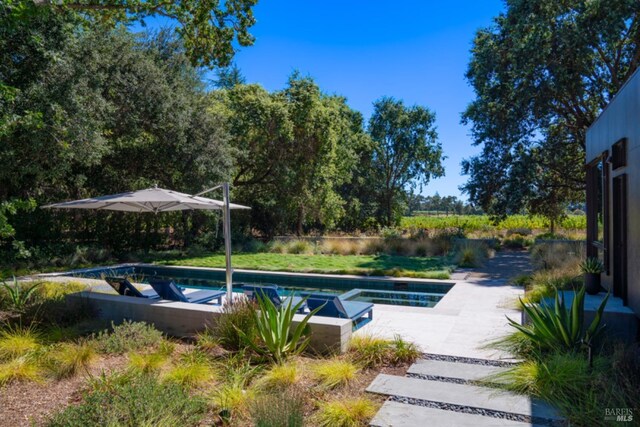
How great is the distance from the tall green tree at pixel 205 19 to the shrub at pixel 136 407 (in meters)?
7.77

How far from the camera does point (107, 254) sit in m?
16.4

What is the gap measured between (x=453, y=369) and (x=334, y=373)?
139 centimetres

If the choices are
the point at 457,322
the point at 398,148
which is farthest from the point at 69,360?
the point at 398,148

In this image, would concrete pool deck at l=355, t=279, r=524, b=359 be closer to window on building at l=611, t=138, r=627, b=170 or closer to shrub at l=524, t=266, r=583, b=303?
shrub at l=524, t=266, r=583, b=303

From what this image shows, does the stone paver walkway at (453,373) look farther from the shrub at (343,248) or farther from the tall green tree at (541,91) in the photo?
the tall green tree at (541,91)

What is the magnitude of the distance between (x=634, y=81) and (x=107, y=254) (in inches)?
658

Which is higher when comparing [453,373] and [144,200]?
[144,200]

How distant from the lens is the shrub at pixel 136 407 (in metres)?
3.26

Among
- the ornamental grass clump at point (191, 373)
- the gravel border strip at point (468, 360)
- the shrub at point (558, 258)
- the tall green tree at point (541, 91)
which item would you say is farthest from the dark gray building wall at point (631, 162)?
the tall green tree at point (541, 91)

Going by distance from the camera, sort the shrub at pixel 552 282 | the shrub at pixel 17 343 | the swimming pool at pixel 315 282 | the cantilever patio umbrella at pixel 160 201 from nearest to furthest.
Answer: the shrub at pixel 17 343, the cantilever patio umbrella at pixel 160 201, the shrub at pixel 552 282, the swimming pool at pixel 315 282

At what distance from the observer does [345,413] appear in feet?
→ 11.9

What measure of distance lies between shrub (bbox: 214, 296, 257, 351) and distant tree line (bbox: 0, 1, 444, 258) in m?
4.37

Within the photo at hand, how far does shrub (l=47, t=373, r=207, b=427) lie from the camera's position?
3258 millimetres

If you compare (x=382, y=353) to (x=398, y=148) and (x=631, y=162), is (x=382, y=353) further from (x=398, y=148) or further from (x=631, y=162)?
(x=398, y=148)
